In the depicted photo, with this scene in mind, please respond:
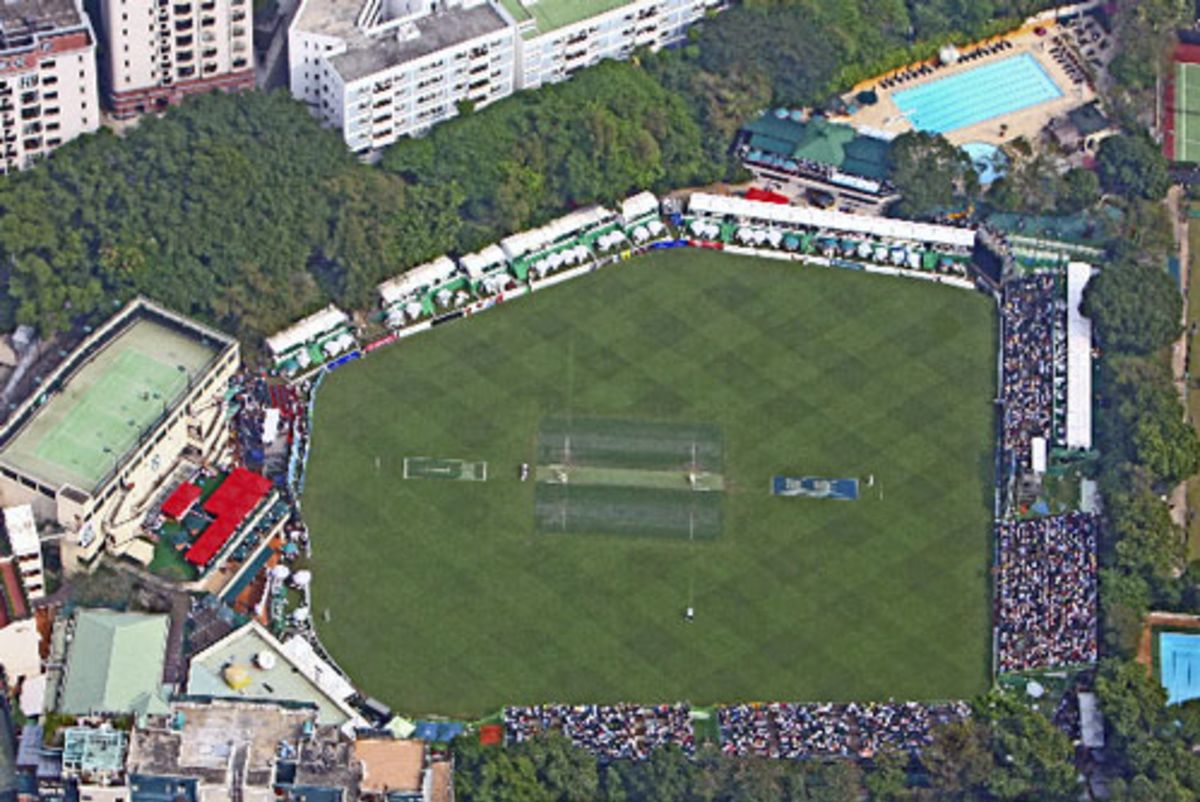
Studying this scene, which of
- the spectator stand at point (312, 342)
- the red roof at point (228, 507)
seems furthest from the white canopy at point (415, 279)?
the red roof at point (228, 507)

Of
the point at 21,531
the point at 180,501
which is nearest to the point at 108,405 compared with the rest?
the point at 180,501

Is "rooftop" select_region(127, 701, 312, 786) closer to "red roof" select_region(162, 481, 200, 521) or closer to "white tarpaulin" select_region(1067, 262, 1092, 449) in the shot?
"red roof" select_region(162, 481, 200, 521)

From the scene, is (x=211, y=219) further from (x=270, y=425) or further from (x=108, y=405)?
(x=108, y=405)

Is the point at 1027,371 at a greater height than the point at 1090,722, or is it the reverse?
the point at 1027,371

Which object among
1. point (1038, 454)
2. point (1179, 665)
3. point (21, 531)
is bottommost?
point (1179, 665)

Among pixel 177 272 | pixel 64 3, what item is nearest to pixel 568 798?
pixel 177 272

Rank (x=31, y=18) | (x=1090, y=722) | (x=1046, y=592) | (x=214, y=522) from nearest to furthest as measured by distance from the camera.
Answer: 1. (x=1090, y=722)
2. (x=214, y=522)
3. (x=1046, y=592)
4. (x=31, y=18)

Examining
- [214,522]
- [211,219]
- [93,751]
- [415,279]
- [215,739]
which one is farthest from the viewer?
[415,279]

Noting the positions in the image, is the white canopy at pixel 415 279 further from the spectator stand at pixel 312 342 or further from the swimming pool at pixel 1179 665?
the swimming pool at pixel 1179 665
